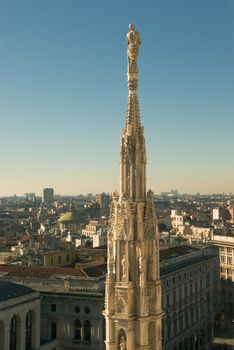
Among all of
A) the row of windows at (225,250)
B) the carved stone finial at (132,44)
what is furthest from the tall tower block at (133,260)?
the row of windows at (225,250)

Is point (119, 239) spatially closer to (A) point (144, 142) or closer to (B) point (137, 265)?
(B) point (137, 265)

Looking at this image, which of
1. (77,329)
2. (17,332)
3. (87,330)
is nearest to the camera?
(17,332)

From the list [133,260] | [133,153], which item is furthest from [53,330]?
[133,153]

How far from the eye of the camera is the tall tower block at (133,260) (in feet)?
41.0

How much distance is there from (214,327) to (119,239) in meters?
65.1

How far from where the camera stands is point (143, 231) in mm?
12805

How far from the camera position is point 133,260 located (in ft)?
41.7

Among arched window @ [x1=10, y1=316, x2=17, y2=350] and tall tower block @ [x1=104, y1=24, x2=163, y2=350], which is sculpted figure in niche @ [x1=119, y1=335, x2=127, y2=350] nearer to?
tall tower block @ [x1=104, y1=24, x2=163, y2=350]

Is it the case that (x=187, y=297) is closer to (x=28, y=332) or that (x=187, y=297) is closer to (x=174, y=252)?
(x=174, y=252)

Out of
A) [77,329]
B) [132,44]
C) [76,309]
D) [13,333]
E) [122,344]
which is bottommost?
[77,329]

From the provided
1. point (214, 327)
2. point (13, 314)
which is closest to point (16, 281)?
point (13, 314)

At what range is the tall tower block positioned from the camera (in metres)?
12.5

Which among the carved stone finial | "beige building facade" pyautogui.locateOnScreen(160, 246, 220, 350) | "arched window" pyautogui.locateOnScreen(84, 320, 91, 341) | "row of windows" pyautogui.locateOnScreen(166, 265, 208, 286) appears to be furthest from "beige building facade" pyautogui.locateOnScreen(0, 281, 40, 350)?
the carved stone finial

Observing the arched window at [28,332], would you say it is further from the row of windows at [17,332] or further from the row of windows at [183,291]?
the row of windows at [183,291]
